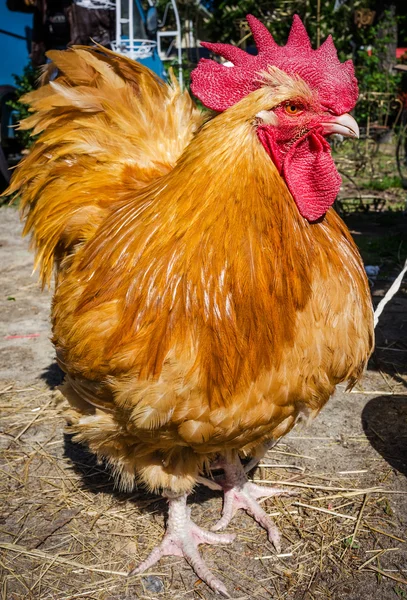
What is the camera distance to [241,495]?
10.4 ft

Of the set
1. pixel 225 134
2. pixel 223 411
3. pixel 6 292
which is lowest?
pixel 6 292

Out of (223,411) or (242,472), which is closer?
(223,411)

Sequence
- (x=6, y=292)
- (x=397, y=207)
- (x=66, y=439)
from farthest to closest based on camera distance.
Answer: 1. (x=397, y=207)
2. (x=6, y=292)
3. (x=66, y=439)

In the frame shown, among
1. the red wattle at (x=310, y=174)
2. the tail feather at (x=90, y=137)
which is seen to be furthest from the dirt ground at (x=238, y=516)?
the red wattle at (x=310, y=174)

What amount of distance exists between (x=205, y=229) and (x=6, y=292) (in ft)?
13.7

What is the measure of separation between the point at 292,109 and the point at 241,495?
2.12 meters

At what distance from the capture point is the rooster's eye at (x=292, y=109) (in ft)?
7.09

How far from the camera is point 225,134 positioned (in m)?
2.18

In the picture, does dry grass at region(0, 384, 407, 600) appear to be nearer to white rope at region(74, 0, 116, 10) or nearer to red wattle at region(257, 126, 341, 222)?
red wattle at region(257, 126, 341, 222)

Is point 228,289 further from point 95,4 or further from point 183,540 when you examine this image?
point 95,4

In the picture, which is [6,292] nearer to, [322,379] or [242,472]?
[242,472]

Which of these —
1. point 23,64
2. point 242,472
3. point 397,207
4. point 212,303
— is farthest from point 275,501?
point 23,64

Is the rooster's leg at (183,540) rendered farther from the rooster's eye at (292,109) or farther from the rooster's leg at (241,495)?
the rooster's eye at (292,109)

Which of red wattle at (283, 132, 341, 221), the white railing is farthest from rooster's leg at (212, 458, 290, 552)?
the white railing
